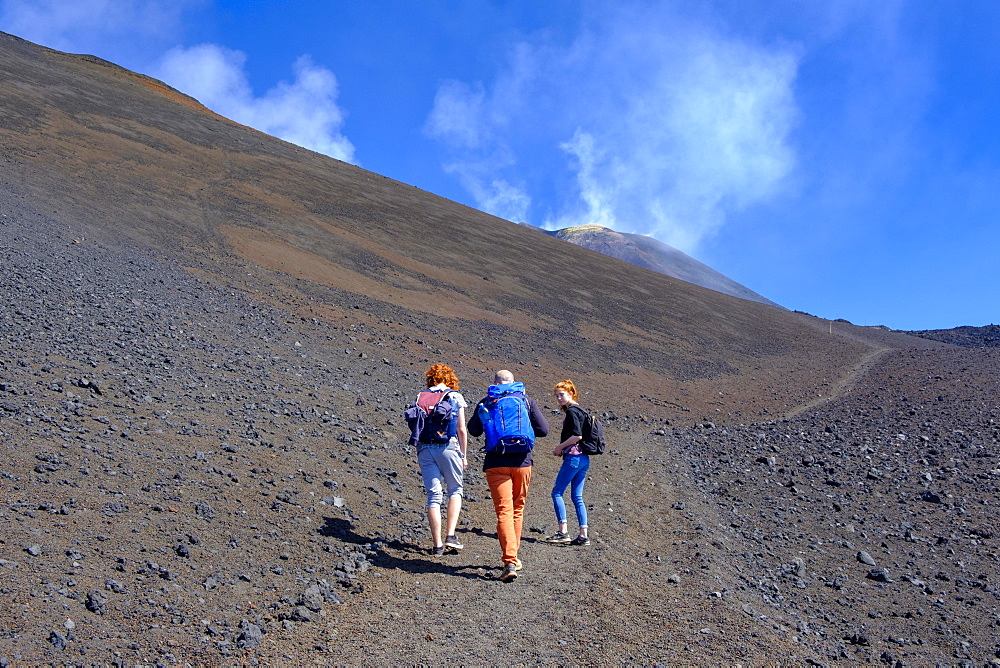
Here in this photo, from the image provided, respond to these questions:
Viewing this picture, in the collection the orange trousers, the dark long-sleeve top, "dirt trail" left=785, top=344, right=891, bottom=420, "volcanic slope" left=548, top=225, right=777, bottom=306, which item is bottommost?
the orange trousers

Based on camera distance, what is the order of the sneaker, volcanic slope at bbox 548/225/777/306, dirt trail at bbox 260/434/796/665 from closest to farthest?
dirt trail at bbox 260/434/796/665, the sneaker, volcanic slope at bbox 548/225/777/306

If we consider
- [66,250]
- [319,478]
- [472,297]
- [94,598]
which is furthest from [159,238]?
[94,598]

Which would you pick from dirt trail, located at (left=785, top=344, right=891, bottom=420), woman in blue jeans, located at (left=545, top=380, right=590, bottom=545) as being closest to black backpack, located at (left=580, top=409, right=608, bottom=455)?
woman in blue jeans, located at (left=545, top=380, right=590, bottom=545)

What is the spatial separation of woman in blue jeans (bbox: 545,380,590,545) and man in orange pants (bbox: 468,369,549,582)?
79cm

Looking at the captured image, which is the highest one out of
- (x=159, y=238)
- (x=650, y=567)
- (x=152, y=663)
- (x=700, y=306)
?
(x=700, y=306)

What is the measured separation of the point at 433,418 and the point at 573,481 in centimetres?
172

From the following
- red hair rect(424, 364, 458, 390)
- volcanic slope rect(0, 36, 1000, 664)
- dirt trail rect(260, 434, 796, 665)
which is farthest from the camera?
red hair rect(424, 364, 458, 390)

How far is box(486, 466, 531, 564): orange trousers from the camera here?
18.1 feet

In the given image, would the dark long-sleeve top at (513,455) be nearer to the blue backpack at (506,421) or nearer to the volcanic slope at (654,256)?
the blue backpack at (506,421)

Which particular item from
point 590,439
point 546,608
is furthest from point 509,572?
point 590,439

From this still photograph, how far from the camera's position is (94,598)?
404 cm

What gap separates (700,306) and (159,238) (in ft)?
67.3

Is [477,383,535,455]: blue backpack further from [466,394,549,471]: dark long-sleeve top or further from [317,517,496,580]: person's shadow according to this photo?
[317,517,496,580]: person's shadow

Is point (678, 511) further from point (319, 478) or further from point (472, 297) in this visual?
point (472, 297)
